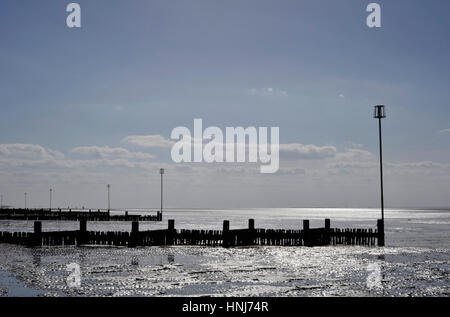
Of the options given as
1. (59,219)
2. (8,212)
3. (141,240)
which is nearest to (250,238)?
(141,240)

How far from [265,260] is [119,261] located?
8.74m

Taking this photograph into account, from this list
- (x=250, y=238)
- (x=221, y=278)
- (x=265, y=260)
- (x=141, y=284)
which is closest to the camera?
(x=141, y=284)

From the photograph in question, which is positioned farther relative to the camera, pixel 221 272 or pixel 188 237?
pixel 188 237

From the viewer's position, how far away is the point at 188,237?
41.1 m

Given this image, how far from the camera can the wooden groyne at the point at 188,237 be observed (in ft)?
127

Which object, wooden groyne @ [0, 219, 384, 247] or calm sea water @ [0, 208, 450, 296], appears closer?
calm sea water @ [0, 208, 450, 296]

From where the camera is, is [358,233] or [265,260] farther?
[358,233]

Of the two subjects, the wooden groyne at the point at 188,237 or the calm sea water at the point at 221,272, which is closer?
the calm sea water at the point at 221,272

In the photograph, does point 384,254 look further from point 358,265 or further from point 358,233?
point 358,265

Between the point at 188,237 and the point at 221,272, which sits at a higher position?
the point at 188,237

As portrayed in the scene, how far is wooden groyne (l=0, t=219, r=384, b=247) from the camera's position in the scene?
38.7 meters

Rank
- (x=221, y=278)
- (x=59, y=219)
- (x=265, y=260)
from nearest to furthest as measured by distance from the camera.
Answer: (x=221, y=278) < (x=265, y=260) < (x=59, y=219)
